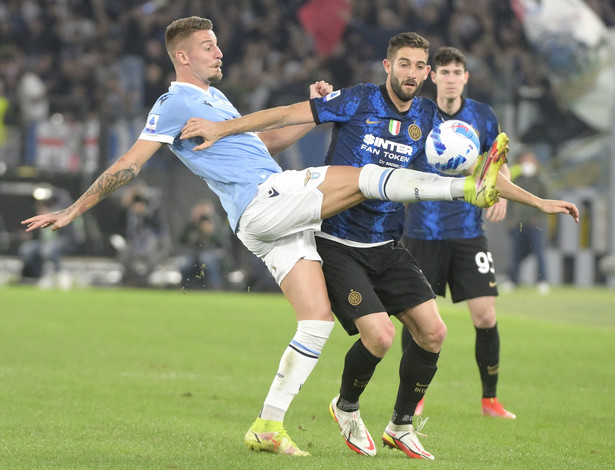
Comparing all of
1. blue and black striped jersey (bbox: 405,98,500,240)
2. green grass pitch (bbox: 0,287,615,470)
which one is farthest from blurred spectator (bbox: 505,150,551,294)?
blue and black striped jersey (bbox: 405,98,500,240)

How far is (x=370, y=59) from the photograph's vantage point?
21.7m

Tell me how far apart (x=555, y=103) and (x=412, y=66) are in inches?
547

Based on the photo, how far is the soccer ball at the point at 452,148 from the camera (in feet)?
18.5

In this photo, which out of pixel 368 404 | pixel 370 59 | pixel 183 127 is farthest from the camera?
pixel 370 59

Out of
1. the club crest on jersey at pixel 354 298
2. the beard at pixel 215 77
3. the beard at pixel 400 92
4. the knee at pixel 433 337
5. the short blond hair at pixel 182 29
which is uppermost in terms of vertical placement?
the short blond hair at pixel 182 29

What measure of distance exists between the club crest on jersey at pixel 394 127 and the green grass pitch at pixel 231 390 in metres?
1.79

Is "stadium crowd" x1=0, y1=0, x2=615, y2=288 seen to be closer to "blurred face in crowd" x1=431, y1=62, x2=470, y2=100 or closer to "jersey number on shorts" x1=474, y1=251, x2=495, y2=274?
"blurred face in crowd" x1=431, y1=62, x2=470, y2=100

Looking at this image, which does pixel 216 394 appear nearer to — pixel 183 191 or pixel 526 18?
pixel 183 191

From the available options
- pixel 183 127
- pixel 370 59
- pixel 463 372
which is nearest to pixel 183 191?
pixel 370 59

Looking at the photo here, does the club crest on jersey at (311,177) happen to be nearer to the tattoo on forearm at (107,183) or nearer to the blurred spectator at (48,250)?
the tattoo on forearm at (107,183)

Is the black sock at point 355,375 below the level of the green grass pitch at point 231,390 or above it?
above

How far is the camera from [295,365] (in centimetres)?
576

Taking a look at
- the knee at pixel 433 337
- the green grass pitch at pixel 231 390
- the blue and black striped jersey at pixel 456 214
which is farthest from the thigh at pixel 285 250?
the blue and black striped jersey at pixel 456 214

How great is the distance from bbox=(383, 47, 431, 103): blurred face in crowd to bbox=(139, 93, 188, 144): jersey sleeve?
3.90ft
